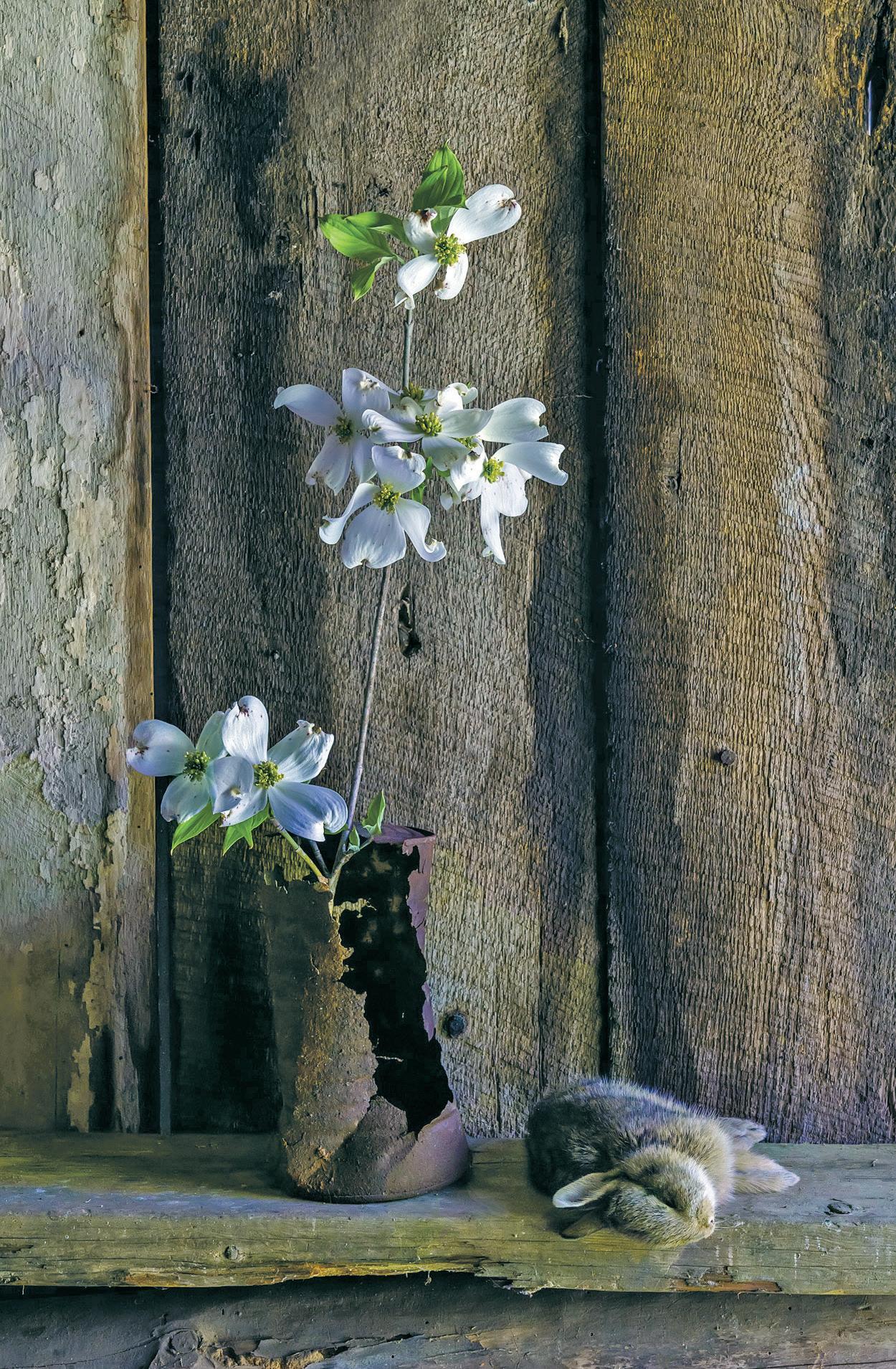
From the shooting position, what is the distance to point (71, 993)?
0.96 meters

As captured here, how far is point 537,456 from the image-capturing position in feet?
2.61

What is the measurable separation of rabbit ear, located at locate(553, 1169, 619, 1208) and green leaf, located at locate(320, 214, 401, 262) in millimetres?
646

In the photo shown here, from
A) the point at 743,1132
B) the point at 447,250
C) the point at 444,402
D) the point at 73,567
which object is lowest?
the point at 743,1132

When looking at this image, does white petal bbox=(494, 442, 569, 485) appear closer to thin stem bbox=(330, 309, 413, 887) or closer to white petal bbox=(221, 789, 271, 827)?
thin stem bbox=(330, 309, 413, 887)

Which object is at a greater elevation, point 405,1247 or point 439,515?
point 439,515

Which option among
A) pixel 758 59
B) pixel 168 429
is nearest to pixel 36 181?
pixel 168 429

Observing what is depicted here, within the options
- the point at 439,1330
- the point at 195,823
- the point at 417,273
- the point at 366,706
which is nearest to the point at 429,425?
the point at 417,273

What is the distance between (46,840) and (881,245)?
0.88 m

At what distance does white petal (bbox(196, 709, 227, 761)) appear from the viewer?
2.52 ft

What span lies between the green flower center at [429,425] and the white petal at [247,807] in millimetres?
263

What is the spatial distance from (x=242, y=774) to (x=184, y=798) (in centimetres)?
5

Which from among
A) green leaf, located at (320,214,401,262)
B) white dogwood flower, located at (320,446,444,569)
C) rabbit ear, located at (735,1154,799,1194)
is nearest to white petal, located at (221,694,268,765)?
white dogwood flower, located at (320,446,444,569)

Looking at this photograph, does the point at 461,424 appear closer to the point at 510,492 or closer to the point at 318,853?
the point at 510,492

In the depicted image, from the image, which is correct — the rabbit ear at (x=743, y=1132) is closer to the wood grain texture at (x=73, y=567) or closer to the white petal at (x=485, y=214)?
the wood grain texture at (x=73, y=567)
